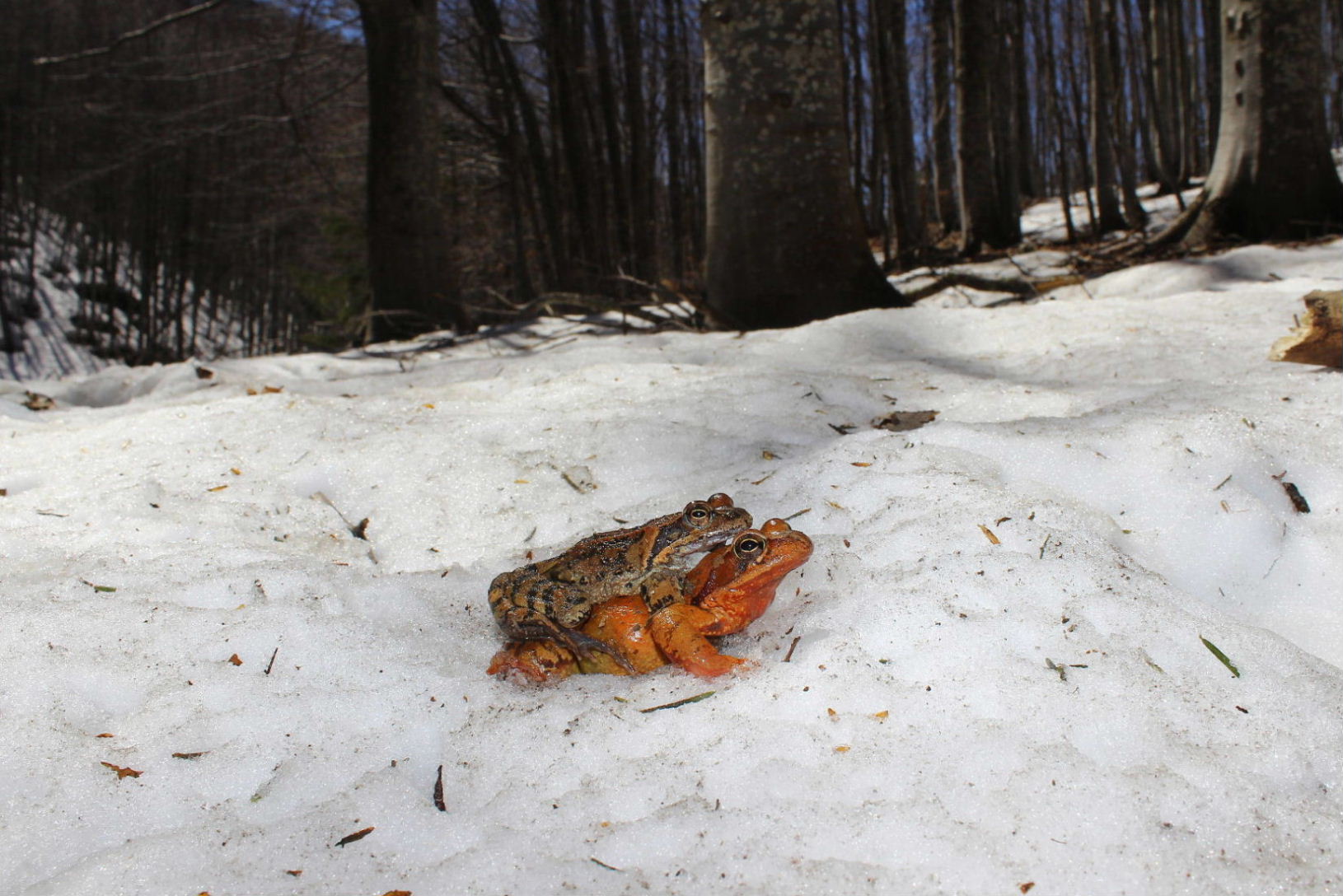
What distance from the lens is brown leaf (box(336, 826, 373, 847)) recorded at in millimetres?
1440

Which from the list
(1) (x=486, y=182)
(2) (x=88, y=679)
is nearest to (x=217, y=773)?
(2) (x=88, y=679)

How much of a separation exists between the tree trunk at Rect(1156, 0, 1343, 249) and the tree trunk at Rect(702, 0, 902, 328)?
3796 mm

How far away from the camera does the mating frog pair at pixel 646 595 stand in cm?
189

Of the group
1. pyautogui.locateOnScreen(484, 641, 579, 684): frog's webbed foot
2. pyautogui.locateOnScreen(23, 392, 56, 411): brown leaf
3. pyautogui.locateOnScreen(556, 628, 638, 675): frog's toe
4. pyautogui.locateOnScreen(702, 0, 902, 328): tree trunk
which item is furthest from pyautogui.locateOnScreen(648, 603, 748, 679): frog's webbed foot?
pyautogui.locateOnScreen(23, 392, 56, 411): brown leaf

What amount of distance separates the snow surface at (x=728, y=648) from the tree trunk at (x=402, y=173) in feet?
15.0

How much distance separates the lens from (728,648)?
6.64ft

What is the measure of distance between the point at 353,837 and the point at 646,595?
811mm

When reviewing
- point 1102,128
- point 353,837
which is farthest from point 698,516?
point 1102,128

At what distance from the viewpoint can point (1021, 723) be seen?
5.23 ft

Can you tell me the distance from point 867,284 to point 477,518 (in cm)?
375

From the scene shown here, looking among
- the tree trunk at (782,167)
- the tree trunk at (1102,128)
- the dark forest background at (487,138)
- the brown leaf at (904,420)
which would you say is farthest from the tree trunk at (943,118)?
the brown leaf at (904,420)

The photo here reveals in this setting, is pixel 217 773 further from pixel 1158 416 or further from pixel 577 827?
pixel 1158 416

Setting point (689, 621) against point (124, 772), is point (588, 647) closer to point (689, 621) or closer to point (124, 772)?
point (689, 621)

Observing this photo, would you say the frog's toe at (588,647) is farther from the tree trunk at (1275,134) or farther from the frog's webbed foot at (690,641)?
the tree trunk at (1275,134)
